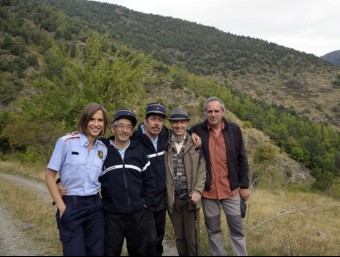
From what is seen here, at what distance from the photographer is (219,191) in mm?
4289

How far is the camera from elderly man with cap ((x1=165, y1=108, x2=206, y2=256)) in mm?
4191

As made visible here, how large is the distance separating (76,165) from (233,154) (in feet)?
6.58

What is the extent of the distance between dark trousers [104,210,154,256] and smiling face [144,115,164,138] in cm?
98

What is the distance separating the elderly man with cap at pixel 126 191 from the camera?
11.9ft

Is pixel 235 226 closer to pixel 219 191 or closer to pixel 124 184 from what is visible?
pixel 219 191

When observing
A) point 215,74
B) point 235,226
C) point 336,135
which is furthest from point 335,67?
point 235,226

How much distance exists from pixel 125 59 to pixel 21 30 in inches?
1767

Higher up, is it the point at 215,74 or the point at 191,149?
the point at 215,74

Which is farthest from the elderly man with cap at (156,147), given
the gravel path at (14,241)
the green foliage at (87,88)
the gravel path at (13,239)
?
the green foliage at (87,88)

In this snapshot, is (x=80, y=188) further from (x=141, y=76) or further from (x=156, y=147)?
(x=141, y=76)

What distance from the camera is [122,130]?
3.76 meters

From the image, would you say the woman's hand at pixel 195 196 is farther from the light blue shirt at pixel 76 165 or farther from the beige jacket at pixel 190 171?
the light blue shirt at pixel 76 165

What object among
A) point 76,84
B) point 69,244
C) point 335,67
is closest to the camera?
point 69,244

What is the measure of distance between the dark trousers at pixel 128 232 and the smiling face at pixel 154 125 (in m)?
0.98
